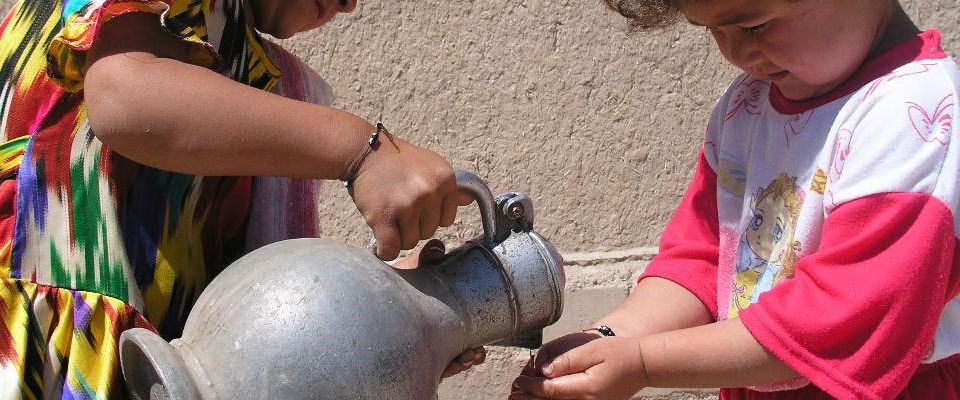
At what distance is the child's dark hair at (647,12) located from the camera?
5.16ft

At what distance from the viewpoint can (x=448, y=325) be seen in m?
1.19

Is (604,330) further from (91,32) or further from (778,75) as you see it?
(91,32)

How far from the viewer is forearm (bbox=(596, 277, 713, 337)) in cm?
160

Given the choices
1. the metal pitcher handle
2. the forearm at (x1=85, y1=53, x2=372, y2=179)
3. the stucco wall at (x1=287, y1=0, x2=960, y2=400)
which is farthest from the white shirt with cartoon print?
the stucco wall at (x1=287, y1=0, x2=960, y2=400)

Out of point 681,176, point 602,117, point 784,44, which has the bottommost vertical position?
point 681,176

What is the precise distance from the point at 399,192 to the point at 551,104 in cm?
151

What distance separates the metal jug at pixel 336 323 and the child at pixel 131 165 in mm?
67

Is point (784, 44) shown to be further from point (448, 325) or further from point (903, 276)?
point (448, 325)

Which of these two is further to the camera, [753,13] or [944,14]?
[944,14]

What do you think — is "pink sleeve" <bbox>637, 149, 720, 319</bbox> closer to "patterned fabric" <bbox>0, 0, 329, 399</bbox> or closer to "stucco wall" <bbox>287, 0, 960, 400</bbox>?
"patterned fabric" <bbox>0, 0, 329, 399</bbox>

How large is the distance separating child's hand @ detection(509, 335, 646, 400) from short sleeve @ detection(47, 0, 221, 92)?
622 mm

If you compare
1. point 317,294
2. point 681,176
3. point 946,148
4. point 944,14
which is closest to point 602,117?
point 681,176

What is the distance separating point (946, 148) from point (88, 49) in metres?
1.03

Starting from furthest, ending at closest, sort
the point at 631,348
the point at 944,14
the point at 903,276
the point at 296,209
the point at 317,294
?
the point at 944,14, the point at 296,209, the point at 631,348, the point at 903,276, the point at 317,294
